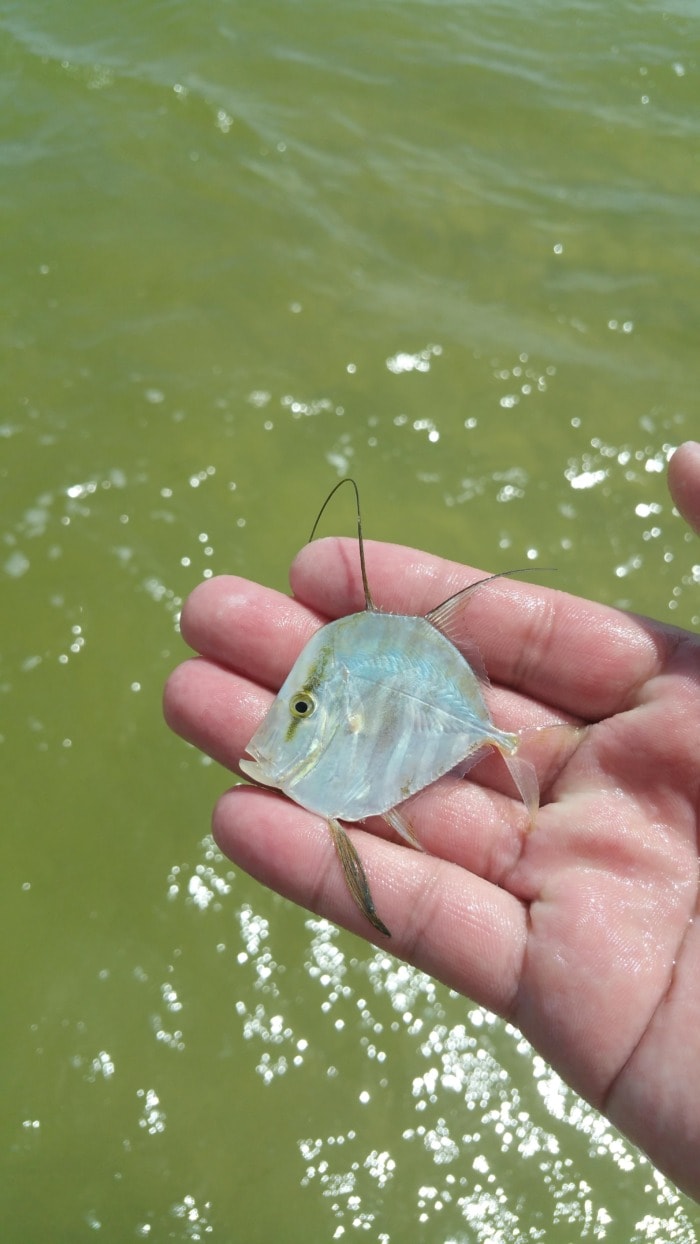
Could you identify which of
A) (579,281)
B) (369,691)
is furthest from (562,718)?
(579,281)

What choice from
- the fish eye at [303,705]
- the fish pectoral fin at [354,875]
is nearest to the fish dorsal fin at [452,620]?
the fish eye at [303,705]

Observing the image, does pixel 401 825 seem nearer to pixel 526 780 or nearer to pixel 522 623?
pixel 526 780

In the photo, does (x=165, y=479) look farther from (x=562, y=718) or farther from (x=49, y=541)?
(x=562, y=718)

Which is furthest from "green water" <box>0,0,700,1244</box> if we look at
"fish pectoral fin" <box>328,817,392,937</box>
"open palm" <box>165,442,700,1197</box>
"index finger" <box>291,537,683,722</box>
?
"index finger" <box>291,537,683,722</box>

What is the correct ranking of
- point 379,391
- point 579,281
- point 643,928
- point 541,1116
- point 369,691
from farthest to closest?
point 579,281
point 379,391
point 541,1116
point 369,691
point 643,928

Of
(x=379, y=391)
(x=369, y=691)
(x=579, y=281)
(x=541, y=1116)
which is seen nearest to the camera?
(x=369, y=691)

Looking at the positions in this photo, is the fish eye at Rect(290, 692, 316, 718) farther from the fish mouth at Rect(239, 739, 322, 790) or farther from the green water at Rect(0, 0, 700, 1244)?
the green water at Rect(0, 0, 700, 1244)
